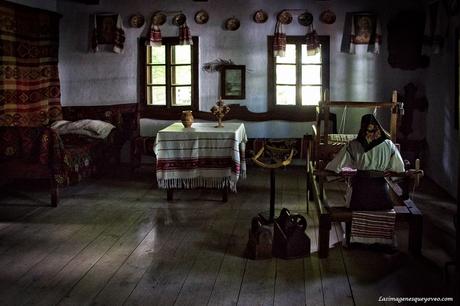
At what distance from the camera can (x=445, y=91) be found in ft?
24.2

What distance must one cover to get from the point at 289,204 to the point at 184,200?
1.17 m

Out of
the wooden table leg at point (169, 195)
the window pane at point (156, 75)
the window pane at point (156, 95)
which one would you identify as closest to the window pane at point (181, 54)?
the window pane at point (156, 75)

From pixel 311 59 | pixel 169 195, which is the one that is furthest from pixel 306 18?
pixel 169 195

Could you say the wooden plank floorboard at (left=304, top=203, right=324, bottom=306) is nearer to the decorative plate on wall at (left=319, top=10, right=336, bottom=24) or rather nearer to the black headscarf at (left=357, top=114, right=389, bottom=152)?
the black headscarf at (left=357, top=114, right=389, bottom=152)

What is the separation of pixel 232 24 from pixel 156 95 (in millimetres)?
1591

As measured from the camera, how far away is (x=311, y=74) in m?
8.94

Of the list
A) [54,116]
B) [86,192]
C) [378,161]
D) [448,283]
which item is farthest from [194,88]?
[448,283]

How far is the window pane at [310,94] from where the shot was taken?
894 centimetres

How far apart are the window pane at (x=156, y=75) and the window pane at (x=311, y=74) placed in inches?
83.6

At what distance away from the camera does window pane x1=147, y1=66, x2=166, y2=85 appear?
9117mm

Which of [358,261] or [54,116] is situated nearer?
[358,261]

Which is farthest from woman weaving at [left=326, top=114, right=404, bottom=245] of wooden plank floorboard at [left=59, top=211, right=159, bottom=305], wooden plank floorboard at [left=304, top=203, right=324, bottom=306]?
wooden plank floorboard at [left=59, top=211, right=159, bottom=305]

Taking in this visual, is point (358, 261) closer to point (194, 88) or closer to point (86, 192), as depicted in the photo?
point (86, 192)

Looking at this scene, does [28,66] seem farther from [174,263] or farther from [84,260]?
[174,263]
